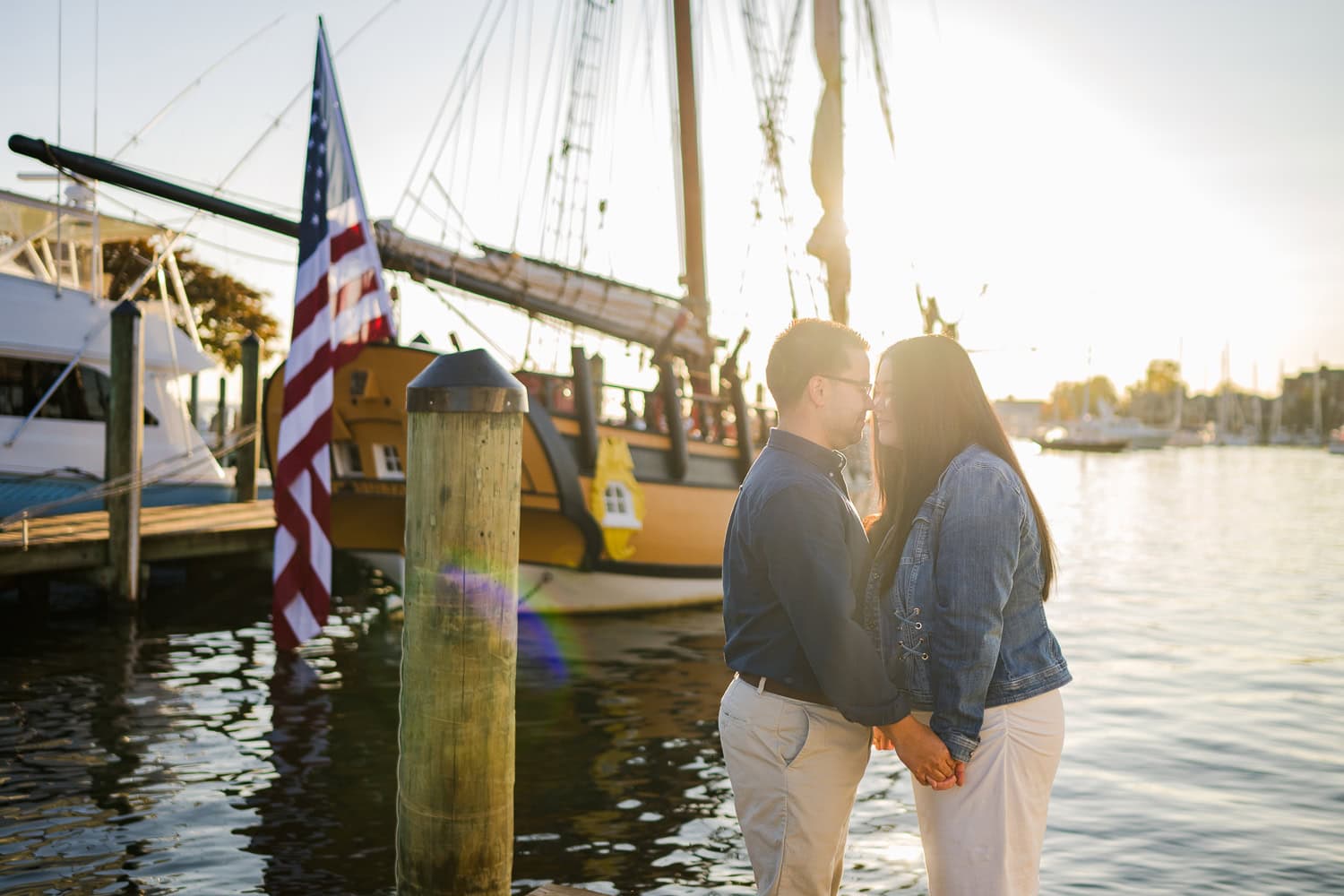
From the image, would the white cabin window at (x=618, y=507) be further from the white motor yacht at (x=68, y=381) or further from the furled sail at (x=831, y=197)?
the white motor yacht at (x=68, y=381)

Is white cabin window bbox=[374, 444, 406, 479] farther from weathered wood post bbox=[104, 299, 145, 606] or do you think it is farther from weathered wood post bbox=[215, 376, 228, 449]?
weathered wood post bbox=[215, 376, 228, 449]

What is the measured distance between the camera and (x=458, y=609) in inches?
145

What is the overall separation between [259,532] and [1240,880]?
1314cm

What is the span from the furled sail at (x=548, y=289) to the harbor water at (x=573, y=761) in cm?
436

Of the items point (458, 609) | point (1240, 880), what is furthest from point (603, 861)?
point (1240, 880)

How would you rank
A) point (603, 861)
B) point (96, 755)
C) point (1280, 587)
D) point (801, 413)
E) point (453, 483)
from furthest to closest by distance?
1. point (1280, 587)
2. point (96, 755)
3. point (603, 861)
4. point (453, 483)
5. point (801, 413)

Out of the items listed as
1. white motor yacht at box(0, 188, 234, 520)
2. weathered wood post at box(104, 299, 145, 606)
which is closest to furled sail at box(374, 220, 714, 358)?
weathered wood post at box(104, 299, 145, 606)

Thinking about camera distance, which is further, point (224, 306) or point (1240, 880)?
point (224, 306)

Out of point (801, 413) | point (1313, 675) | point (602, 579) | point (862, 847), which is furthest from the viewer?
point (602, 579)

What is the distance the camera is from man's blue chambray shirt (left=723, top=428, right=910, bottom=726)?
2.87 metres

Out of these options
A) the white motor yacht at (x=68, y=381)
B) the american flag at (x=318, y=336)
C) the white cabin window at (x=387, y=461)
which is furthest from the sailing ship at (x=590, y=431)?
the white motor yacht at (x=68, y=381)

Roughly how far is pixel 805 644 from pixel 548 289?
13566 mm

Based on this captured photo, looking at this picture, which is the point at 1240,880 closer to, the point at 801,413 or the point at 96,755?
the point at 801,413

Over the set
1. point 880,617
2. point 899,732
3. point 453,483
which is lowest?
point 899,732
